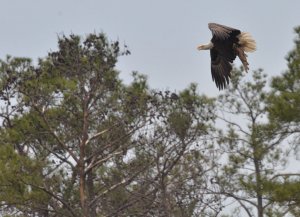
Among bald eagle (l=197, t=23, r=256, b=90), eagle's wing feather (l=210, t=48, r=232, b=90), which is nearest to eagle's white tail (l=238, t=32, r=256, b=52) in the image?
bald eagle (l=197, t=23, r=256, b=90)

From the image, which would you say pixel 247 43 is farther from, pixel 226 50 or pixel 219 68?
pixel 219 68

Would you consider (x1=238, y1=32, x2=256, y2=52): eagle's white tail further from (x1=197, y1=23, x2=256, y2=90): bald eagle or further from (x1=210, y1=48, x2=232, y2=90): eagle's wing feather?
(x1=210, y1=48, x2=232, y2=90): eagle's wing feather

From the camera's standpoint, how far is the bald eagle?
11.9 metres

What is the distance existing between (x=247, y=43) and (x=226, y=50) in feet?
1.21

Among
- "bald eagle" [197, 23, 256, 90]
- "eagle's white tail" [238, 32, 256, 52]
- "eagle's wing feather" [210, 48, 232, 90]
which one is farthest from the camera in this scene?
"eagle's wing feather" [210, 48, 232, 90]

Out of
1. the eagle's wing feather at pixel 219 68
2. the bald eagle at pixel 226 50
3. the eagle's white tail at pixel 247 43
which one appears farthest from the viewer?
the eagle's wing feather at pixel 219 68

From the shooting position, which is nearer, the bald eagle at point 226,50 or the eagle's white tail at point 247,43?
the bald eagle at point 226,50

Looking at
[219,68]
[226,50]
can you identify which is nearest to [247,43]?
[226,50]

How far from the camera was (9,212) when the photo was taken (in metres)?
16.5

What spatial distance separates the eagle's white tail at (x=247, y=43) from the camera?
40.5 ft

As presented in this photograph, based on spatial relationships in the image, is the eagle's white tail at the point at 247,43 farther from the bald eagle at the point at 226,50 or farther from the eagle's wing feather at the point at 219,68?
the eagle's wing feather at the point at 219,68

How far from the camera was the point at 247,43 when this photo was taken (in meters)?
12.4

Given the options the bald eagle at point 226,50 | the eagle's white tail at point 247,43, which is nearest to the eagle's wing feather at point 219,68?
the bald eagle at point 226,50

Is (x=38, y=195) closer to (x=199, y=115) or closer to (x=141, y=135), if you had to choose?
(x=141, y=135)
